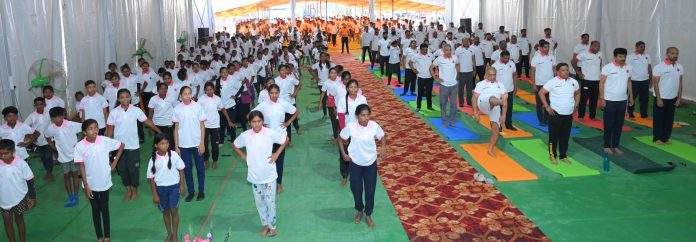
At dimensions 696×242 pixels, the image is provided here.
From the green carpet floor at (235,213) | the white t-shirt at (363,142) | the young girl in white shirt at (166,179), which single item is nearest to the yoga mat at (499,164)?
the green carpet floor at (235,213)

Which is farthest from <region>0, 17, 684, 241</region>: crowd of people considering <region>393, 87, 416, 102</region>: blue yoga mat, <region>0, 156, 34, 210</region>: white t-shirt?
<region>393, 87, 416, 102</region>: blue yoga mat

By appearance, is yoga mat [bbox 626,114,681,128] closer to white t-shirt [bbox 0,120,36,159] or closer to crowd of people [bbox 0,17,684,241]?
crowd of people [bbox 0,17,684,241]

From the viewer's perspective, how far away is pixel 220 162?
29.5ft

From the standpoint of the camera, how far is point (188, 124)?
6996 mm

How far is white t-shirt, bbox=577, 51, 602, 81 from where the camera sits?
10.5m

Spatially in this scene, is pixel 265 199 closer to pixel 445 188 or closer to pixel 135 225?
pixel 135 225

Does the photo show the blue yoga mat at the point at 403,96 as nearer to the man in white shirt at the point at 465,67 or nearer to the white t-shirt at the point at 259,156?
the man in white shirt at the point at 465,67

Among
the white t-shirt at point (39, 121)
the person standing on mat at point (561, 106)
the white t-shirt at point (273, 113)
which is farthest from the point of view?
the person standing on mat at point (561, 106)

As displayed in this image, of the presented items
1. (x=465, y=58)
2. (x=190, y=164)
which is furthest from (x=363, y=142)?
(x=465, y=58)

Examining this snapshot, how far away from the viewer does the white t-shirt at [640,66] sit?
10.5 m

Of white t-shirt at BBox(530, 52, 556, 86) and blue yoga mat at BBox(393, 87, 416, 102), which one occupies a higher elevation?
white t-shirt at BBox(530, 52, 556, 86)

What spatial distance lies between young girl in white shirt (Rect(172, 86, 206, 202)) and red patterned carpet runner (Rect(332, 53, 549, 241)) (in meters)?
2.44

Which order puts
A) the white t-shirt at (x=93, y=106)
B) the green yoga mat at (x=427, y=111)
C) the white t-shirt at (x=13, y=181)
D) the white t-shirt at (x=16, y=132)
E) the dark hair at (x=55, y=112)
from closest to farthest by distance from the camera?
the white t-shirt at (x=13, y=181) < the dark hair at (x=55, y=112) < the white t-shirt at (x=16, y=132) < the white t-shirt at (x=93, y=106) < the green yoga mat at (x=427, y=111)

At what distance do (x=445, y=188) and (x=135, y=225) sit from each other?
3771 millimetres
